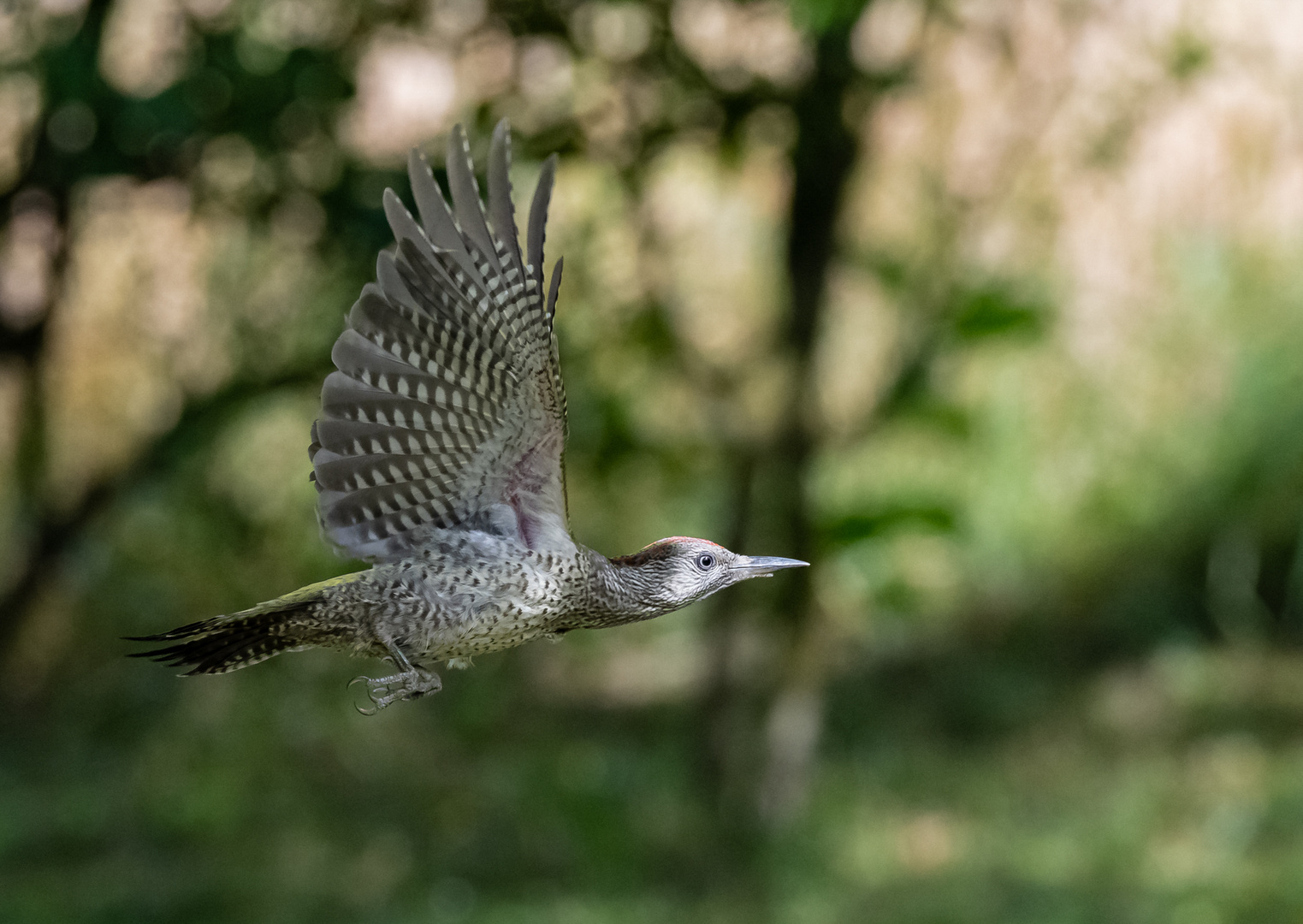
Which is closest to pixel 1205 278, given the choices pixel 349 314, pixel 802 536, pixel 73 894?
pixel 802 536

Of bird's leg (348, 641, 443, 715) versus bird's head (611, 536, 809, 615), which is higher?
bird's head (611, 536, 809, 615)

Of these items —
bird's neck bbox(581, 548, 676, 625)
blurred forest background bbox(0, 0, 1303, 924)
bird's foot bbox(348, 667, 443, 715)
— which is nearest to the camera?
bird's foot bbox(348, 667, 443, 715)

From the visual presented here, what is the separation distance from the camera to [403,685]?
1.30m

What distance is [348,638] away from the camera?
1.42m

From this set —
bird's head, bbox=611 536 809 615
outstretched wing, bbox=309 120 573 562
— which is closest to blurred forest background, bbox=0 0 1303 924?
outstretched wing, bbox=309 120 573 562

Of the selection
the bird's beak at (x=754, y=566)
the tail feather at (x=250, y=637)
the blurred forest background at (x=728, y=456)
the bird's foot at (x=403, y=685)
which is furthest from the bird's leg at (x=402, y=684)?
the blurred forest background at (x=728, y=456)

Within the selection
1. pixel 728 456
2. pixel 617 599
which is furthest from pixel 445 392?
pixel 728 456

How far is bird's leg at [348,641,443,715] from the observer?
126 centimetres

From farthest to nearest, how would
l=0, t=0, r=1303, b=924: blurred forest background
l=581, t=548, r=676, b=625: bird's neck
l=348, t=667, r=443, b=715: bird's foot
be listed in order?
l=0, t=0, r=1303, b=924: blurred forest background, l=581, t=548, r=676, b=625: bird's neck, l=348, t=667, r=443, b=715: bird's foot

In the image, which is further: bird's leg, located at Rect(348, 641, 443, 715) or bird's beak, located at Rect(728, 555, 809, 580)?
bird's beak, located at Rect(728, 555, 809, 580)

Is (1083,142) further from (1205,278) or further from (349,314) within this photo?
(349,314)

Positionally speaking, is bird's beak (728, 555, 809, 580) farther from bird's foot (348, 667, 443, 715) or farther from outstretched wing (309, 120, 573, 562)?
bird's foot (348, 667, 443, 715)

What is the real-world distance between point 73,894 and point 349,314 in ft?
15.8

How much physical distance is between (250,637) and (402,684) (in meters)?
0.24
